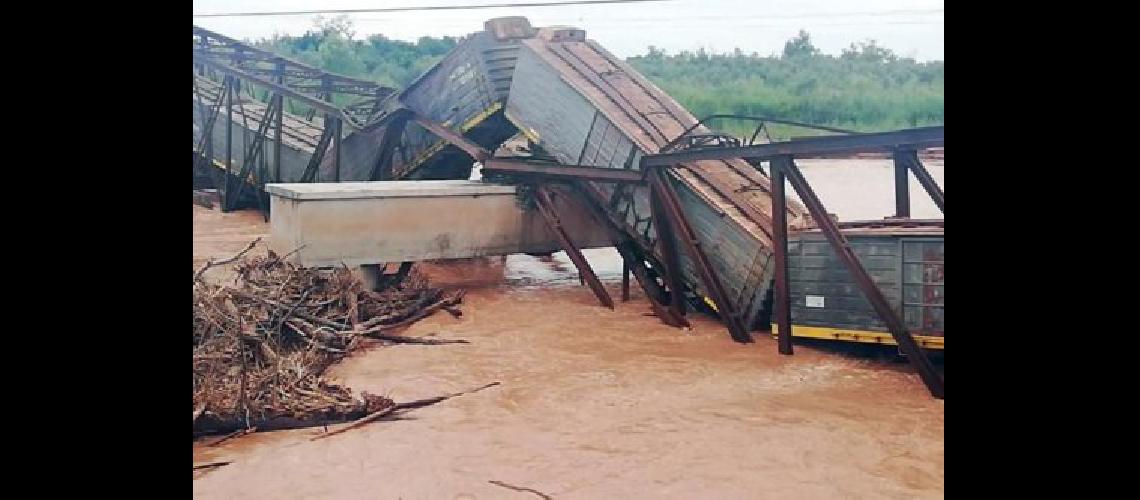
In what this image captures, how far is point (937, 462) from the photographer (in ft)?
26.6

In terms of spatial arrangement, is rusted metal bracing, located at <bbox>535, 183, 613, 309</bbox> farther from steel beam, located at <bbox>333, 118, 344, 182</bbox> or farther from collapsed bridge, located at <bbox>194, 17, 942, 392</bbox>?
steel beam, located at <bbox>333, 118, 344, 182</bbox>

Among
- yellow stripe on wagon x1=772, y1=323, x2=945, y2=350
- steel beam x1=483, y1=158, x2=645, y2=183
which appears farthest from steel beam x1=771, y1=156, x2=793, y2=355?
steel beam x1=483, y1=158, x2=645, y2=183

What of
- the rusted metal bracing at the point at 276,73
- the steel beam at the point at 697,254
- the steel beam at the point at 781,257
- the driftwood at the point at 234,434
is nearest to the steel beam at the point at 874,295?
the steel beam at the point at 781,257

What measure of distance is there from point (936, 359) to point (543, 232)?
23.8 feet

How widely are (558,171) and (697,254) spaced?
3030mm

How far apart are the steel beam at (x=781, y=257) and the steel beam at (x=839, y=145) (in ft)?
0.68

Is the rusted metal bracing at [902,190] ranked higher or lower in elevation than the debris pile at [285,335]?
higher

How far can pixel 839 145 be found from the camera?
1088 centimetres

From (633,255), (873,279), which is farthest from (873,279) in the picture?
(633,255)

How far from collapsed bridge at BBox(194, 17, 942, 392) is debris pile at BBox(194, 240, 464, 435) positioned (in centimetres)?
284

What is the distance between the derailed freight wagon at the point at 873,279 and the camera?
10867mm

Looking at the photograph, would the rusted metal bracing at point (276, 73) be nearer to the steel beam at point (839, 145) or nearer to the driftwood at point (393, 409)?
the steel beam at point (839, 145)

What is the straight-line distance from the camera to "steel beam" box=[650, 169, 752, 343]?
1279 cm
